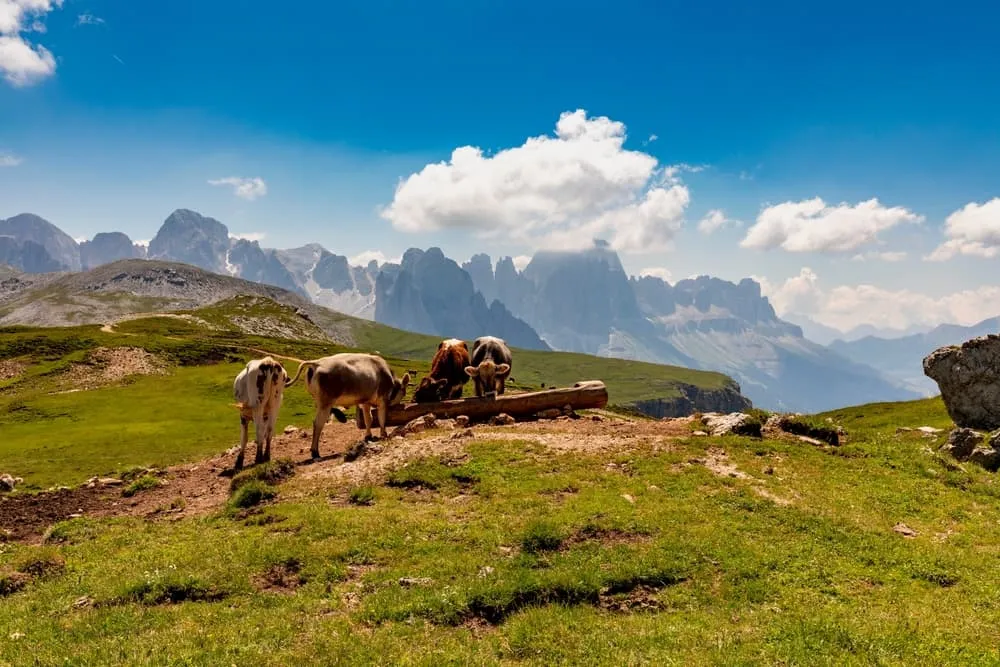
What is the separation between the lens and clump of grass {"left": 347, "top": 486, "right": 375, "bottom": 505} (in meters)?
14.8

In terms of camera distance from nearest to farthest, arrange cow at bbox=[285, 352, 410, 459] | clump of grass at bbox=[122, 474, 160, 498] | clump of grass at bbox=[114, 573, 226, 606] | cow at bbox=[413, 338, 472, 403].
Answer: clump of grass at bbox=[114, 573, 226, 606] → clump of grass at bbox=[122, 474, 160, 498] → cow at bbox=[285, 352, 410, 459] → cow at bbox=[413, 338, 472, 403]

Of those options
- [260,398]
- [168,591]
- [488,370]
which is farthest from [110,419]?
[168,591]

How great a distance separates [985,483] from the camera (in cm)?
1521

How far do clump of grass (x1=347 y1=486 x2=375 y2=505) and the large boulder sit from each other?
2442cm

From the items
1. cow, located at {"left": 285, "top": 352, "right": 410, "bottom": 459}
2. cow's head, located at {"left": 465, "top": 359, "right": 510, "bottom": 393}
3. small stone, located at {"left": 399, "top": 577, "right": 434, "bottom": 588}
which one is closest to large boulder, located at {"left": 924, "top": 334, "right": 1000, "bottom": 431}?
cow's head, located at {"left": 465, "top": 359, "right": 510, "bottom": 393}

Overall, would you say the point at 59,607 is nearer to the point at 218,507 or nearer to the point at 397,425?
the point at 218,507

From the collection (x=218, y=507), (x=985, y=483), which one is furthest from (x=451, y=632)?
(x=985, y=483)

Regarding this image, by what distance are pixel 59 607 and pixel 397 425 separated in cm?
1535

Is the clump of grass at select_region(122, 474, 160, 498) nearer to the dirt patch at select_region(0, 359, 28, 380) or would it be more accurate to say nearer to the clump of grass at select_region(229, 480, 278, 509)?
the clump of grass at select_region(229, 480, 278, 509)

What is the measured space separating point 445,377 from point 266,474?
40.6 feet

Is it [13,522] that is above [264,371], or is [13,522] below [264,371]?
below

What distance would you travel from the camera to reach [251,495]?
15.2 metres

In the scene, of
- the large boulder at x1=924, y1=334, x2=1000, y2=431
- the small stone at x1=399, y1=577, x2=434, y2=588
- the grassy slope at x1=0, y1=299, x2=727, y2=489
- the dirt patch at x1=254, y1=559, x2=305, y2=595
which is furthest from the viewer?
the grassy slope at x1=0, y1=299, x2=727, y2=489

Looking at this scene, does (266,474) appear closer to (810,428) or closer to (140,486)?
(140,486)
